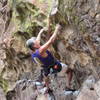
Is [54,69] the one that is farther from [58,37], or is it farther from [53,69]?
[58,37]

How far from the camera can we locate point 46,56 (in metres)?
7.64

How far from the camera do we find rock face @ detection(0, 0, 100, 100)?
7258 mm

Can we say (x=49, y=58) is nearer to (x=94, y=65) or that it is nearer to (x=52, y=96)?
(x=94, y=65)

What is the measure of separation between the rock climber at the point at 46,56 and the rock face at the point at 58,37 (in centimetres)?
40

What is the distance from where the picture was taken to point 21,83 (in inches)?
477

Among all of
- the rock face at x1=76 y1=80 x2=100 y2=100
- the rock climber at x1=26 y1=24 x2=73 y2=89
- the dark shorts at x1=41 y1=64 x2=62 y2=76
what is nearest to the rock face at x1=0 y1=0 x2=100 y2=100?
the rock face at x1=76 y1=80 x2=100 y2=100

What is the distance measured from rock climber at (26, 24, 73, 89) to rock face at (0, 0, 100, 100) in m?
0.40

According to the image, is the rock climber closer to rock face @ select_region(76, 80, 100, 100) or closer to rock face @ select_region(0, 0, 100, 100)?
rock face @ select_region(0, 0, 100, 100)

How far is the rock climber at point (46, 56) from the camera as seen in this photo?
7.06m

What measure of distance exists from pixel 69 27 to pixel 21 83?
470 cm

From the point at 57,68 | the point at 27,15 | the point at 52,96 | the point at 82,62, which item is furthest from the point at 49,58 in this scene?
the point at 27,15

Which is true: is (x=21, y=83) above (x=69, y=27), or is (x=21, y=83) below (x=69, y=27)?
below

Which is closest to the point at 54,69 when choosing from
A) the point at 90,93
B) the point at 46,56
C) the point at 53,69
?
the point at 53,69

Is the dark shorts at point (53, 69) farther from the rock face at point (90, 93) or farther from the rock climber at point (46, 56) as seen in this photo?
the rock face at point (90, 93)
